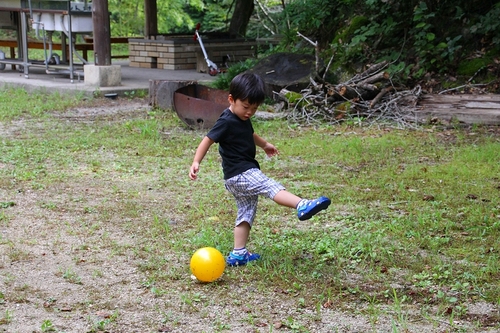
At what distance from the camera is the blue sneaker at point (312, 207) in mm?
4250

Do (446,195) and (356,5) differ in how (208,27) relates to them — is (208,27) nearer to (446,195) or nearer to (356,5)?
(356,5)

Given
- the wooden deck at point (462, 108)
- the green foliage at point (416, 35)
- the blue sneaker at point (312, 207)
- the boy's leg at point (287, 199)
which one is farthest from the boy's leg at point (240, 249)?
the green foliage at point (416, 35)

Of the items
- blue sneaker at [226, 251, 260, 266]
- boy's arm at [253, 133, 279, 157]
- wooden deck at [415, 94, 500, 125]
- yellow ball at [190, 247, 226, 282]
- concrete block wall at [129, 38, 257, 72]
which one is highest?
concrete block wall at [129, 38, 257, 72]

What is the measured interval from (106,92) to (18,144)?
4326 millimetres

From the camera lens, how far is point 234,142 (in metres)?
4.64

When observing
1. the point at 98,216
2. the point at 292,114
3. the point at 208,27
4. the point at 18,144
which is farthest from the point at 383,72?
the point at 208,27

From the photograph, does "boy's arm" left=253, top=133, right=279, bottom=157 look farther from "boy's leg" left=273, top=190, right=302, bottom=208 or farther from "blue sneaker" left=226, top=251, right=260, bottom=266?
"blue sneaker" left=226, top=251, right=260, bottom=266

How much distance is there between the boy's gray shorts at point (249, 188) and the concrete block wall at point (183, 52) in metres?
13.1

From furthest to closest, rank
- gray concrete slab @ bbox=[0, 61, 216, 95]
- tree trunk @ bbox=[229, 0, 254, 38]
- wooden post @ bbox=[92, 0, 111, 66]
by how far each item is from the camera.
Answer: tree trunk @ bbox=[229, 0, 254, 38], gray concrete slab @ bbox=[0, 61, 216, 95], wooden post @ bbox=[92, 0, 111, 66]

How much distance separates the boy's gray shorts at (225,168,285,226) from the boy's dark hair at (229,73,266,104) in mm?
483

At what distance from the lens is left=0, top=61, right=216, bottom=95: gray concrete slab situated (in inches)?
525

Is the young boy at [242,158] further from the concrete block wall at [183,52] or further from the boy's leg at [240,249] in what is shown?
the concrete block wall at [183,52]

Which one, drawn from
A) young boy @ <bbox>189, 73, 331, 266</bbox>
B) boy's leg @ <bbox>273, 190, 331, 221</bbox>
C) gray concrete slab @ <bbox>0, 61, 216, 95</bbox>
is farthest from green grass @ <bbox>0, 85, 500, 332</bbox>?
gray concrete slab @ <bbox>0, 61, 216, 95</bbox>

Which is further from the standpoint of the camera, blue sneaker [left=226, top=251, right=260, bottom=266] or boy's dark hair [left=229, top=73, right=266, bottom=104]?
blue sneaker [left=226, top=251, right=260, bottom=266]
